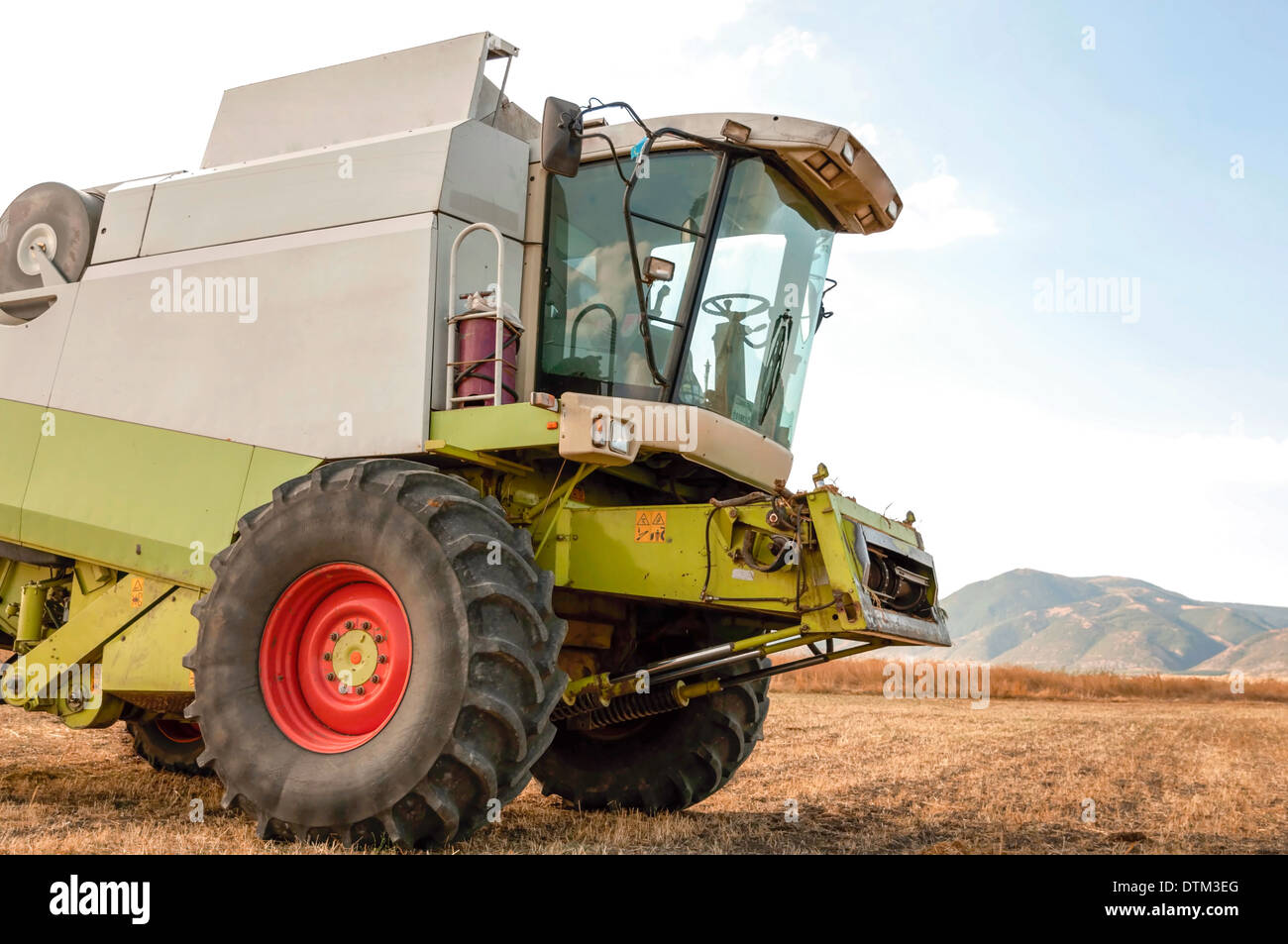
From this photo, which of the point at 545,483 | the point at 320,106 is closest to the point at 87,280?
the point at 320,106

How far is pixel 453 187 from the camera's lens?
5523 millimetres

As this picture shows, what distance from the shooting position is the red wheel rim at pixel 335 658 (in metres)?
4.53

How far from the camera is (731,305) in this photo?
5.71 metres

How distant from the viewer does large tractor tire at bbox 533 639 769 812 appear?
6.17 meters

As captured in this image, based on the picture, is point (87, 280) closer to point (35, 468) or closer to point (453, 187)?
point (35, 468)

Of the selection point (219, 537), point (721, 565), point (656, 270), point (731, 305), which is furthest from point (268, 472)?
point (731, 305)

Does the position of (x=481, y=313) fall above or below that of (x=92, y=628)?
above

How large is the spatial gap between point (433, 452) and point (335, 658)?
1.03 m

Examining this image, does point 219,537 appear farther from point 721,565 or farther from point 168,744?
point 168,744

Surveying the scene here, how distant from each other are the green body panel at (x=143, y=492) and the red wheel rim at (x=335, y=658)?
0.96m

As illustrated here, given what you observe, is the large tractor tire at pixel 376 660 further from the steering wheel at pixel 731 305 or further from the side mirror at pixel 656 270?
the steering wheel at pixel 731 305

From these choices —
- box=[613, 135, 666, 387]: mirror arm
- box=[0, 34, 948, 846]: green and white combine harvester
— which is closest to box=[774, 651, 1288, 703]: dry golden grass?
box=[0, 34, 948, 846]: green and white combine harvester

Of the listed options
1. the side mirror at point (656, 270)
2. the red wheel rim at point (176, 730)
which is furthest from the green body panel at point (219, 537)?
the red wheel rim at point (176, 730)
